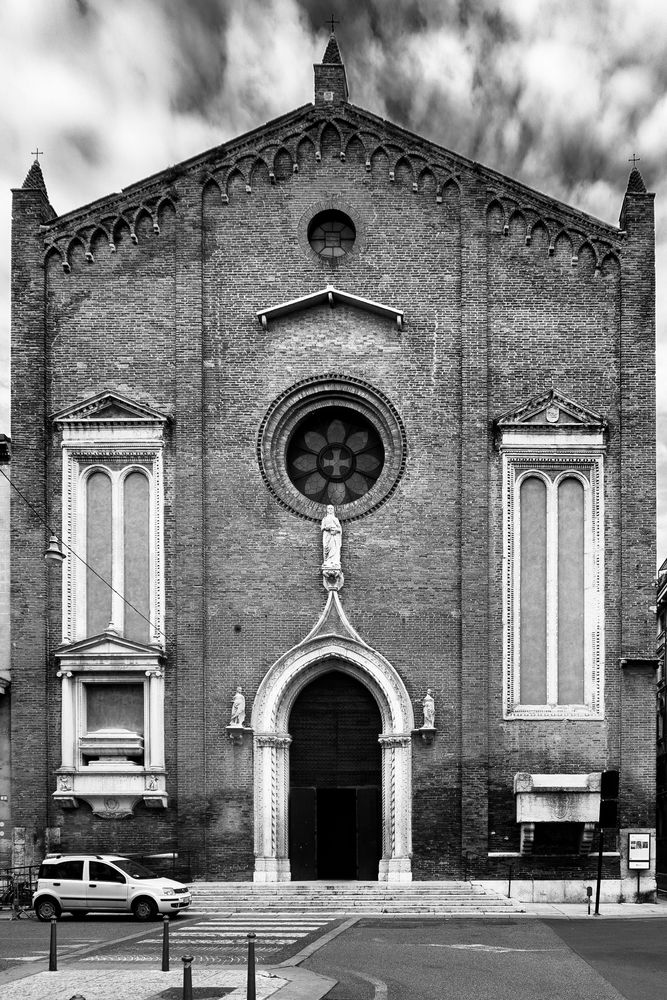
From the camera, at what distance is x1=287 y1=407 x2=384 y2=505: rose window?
2786 cm

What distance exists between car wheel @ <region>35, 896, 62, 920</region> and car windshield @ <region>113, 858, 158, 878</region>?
1.50 metres

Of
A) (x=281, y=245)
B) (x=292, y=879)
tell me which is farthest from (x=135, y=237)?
(x=292, y=879)

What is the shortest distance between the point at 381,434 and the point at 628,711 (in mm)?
8435

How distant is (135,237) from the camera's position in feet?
91.5

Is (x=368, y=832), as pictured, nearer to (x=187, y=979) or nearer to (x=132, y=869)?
(x=132, y=869)

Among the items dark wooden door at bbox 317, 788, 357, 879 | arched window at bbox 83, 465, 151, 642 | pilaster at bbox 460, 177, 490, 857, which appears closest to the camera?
pilaster at bbox 460, 177, 490, 857

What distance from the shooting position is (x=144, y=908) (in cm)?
2283

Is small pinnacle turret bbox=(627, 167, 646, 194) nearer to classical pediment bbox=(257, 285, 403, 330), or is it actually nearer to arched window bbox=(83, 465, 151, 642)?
classical pediment bbox=(257, 285, 403, 330)

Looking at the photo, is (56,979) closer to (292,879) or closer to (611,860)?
(292,879)

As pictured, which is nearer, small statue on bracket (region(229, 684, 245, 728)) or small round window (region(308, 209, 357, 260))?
small statue on bracket (region(229, 684, 245, 728))

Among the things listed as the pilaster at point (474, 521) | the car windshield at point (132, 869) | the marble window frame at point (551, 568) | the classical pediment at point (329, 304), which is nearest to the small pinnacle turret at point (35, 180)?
the classical pediment at point (329, 304)

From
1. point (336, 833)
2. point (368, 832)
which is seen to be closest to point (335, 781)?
point (336, 833)

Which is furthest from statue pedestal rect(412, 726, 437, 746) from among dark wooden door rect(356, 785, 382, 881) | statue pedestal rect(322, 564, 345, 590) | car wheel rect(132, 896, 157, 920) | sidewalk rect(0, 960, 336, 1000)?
sidewalk rect(0, 960, 336, 1000)

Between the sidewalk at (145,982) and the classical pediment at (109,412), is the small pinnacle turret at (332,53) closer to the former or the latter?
the classical pediment at (109,412)
